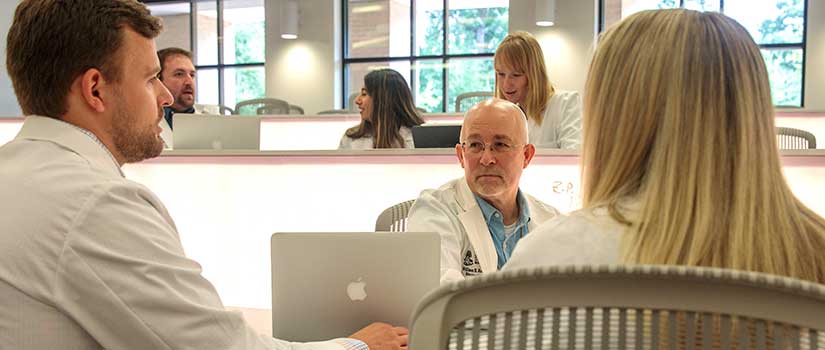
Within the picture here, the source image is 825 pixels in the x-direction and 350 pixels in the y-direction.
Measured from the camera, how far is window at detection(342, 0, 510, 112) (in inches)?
435

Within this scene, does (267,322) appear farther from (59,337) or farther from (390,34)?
(390,34)

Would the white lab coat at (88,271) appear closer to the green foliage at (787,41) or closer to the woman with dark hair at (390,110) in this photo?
the woman with dark hair at (390,110)

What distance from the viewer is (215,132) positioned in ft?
12.4

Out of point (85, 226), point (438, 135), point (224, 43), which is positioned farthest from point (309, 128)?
point (224, 43)

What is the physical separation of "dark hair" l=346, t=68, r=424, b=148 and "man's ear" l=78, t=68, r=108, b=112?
9.82 ft

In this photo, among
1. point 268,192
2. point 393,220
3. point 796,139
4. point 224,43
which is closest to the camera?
point 393,220

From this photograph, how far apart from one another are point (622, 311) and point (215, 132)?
335cm

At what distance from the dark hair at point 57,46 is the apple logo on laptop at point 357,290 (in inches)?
21.5

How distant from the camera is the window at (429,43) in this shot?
1105 cm

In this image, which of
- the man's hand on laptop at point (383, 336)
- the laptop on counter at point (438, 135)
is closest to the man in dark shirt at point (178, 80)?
the laptop on counter at point (438, 135)

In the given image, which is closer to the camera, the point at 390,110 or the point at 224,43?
the point at 390,110

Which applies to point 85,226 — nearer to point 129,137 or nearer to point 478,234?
point 129,137

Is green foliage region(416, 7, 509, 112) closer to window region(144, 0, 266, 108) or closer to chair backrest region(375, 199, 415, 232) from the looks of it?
window region(144, 0, 266, 108)

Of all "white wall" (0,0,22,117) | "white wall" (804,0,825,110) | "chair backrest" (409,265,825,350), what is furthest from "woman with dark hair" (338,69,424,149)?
"white wall" (0,0,22,117)
